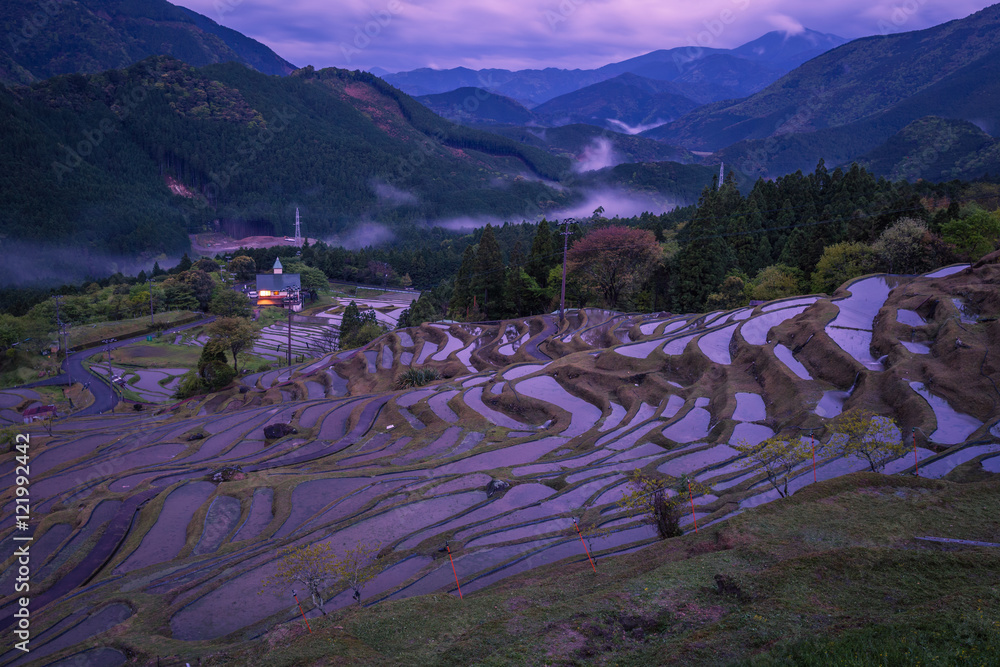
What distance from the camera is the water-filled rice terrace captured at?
Result: 16391 millimetres

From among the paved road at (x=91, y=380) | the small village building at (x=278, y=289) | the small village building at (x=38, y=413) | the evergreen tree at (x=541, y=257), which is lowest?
the paved road at (x=91, y=380)

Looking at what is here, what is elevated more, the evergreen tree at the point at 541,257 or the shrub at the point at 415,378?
the evergreen tree at the point at 541,257

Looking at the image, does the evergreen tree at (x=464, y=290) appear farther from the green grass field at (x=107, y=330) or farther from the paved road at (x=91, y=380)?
the green grass field at (x=107, y=330)

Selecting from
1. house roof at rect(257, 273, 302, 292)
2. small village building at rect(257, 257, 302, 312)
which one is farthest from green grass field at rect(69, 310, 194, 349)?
house roof at rect(257, 273, 302, 292)

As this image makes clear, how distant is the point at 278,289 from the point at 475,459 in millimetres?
103976

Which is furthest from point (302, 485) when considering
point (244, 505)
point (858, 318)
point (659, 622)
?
point (858, 318)

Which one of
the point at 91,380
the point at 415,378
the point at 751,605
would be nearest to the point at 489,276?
the point at 415,378

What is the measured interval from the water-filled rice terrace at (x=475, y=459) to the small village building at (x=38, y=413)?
8.56m

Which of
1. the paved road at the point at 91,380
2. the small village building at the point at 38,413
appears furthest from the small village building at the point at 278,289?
the small village building at the point at 38,413

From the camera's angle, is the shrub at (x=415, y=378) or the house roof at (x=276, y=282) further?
the house roof at (x=276, y=282)

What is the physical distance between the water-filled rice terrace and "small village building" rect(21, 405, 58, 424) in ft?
28.1

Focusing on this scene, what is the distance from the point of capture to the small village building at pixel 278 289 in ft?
387

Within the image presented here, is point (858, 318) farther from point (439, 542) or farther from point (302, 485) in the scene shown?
point (302, 485)

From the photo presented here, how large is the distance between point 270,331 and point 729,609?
309ft
